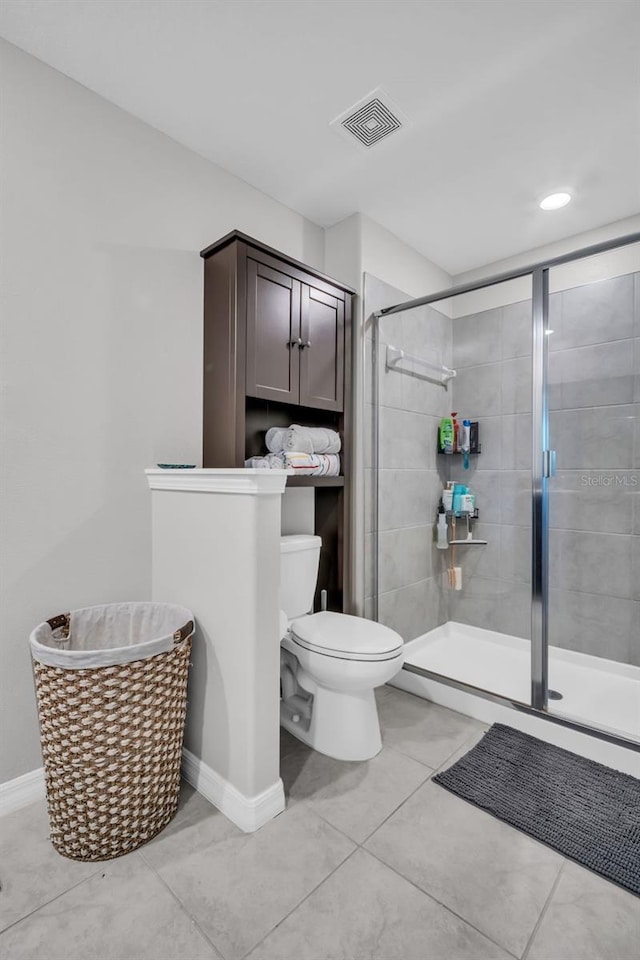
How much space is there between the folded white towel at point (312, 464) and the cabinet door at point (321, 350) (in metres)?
0.25

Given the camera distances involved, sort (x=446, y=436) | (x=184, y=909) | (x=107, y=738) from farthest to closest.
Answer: (x=446, y=436) → (x=107, y=738) → (x=184, y=909)

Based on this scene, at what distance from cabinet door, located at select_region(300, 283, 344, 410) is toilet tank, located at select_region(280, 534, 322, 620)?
634 mm

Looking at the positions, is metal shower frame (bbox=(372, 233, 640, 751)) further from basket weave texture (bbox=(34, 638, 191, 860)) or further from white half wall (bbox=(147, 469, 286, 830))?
basket weave texture (bbox=(34, 638, 191, 860))

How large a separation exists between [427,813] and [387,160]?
2.52 meters

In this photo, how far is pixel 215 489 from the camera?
1512mm

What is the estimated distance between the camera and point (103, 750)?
1264 millimetres

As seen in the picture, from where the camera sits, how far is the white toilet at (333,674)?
1700mm

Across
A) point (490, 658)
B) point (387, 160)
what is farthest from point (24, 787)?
point (387, 160)

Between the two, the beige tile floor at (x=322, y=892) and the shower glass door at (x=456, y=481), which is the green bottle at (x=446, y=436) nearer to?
the shower glass door at (x=456, y=481)

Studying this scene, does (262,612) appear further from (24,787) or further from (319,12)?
(319,12)

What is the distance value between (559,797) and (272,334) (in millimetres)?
1991

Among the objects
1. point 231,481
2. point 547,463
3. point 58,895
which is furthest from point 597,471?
point 58,895

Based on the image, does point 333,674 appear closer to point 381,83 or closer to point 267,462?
point 267,462

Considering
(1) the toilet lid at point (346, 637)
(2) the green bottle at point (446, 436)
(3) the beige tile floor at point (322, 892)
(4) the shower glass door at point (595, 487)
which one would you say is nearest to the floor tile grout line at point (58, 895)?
(3) the beige tile floor at point (322, 892)
